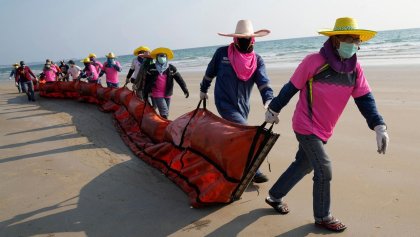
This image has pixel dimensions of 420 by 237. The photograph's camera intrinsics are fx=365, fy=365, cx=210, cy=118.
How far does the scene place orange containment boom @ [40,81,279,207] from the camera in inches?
138

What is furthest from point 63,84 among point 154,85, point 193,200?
point 193,200

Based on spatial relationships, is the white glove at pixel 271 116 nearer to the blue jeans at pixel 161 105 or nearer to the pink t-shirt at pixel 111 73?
the blue jeans at pixel 161 105

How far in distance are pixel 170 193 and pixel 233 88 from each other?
1.42m

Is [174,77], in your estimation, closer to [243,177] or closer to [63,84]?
[243,177]

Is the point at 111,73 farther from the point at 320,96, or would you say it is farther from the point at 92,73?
the point at 320,96

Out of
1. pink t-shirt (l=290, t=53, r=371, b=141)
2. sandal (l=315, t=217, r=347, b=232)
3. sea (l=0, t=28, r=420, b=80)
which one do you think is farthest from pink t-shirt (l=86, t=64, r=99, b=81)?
sea (l=0, t=28, r=420, b=80)

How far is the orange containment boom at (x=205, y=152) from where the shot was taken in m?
3.50

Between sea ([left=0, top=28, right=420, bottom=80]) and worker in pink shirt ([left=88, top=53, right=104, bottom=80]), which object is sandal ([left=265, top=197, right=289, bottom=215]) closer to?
worker in pink shirt ([left=88, top=53, right=104, bottom=80])

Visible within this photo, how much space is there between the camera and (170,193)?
4191 millimetres

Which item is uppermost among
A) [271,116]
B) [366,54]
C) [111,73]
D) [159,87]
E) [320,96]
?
[320,96]

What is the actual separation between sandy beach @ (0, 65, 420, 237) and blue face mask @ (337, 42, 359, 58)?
60.6 inches

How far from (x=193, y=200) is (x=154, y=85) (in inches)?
124

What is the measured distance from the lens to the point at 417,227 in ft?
10.5

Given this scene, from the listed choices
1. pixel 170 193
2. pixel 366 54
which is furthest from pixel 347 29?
pixel 366 54
